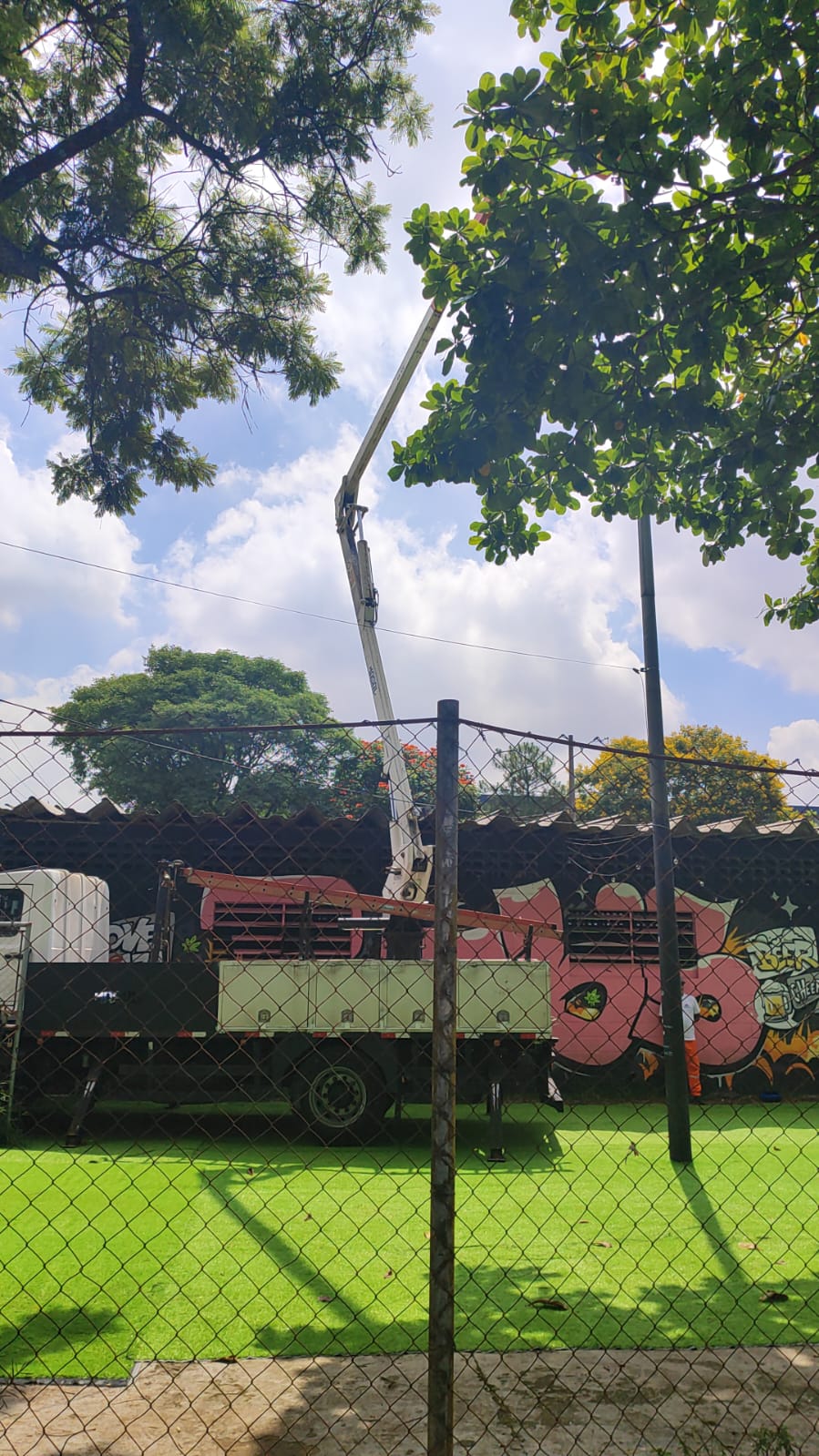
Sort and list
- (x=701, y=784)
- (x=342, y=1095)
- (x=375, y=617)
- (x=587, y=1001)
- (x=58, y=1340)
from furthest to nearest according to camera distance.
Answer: (x=701, y=784)
(x=587, y=1001)
(x=375, y=617)
(x=342, y=1095)
(x=58, y=1340)

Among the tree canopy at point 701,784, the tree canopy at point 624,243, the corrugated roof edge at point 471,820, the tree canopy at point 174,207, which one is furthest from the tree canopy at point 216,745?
the tree canopy at point 624,243

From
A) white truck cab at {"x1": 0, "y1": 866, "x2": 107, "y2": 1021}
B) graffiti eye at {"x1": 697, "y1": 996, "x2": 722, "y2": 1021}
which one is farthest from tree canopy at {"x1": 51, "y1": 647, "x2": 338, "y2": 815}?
graffiti eye at {"x1": 697, "y1": 996, "x2": 722, "y2": 1021}

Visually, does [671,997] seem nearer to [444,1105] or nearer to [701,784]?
[444,1105]

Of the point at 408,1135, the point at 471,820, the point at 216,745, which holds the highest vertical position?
the point at 216,745

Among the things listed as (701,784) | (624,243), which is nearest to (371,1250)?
(624,243)

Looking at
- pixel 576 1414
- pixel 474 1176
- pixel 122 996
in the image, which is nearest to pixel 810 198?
pixel 576 1414

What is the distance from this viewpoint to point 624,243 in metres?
4.70

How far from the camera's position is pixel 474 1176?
7.26m

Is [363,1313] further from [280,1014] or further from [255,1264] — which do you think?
[280,1014]

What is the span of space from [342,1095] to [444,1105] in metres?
6.16

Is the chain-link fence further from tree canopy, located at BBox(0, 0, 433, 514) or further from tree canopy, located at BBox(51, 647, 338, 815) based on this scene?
tree canopy, located at BBox(51, 647, 338, 815)

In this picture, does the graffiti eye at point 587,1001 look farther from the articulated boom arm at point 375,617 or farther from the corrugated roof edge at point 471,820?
the articulated boom arm at point 375,617

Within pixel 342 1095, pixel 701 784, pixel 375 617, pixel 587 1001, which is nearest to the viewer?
pixel 342 1095

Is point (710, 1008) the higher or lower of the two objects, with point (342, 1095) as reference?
higher
